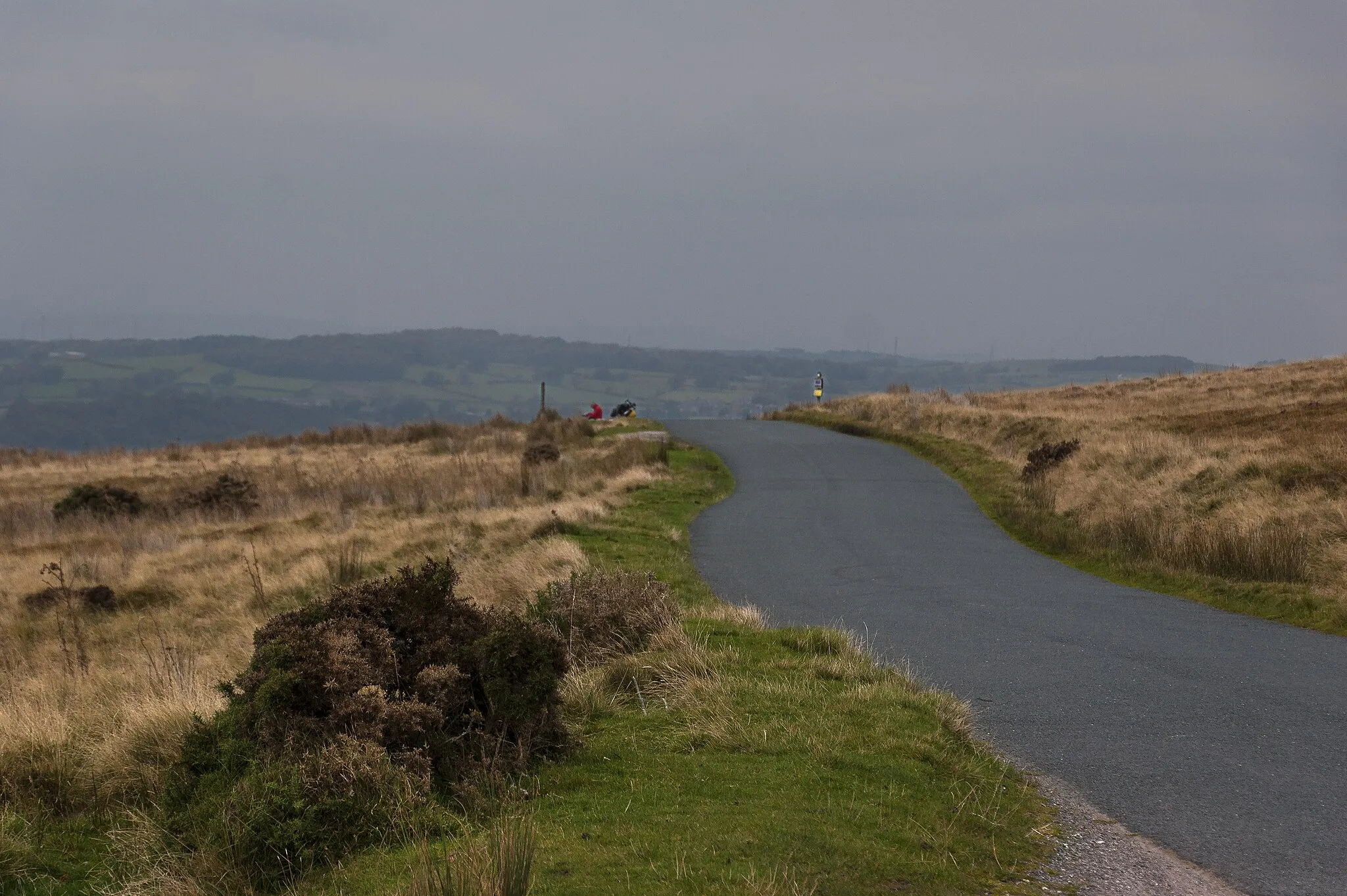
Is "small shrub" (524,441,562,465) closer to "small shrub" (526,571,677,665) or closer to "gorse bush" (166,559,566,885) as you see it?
"small shrub" (526,571,677,665)

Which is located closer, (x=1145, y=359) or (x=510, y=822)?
(x=510, y=822)

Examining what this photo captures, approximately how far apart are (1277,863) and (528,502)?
59.0 ft

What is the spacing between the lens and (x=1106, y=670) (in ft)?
31.2

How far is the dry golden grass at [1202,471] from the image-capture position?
13.7m

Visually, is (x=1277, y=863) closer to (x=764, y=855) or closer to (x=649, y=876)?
(x=764, y=855)

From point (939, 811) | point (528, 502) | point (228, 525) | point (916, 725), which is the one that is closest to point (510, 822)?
point (939, 811)

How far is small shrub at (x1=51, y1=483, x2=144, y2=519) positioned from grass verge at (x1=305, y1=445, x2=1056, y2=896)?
20.1 metres

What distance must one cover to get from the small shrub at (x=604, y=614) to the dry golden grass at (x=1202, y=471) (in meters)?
7.16

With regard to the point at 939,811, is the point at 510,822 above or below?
above

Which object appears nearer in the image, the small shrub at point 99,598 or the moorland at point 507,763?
the moorland at point 507,763

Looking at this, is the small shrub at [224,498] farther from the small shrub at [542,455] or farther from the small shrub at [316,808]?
the small shrub at [316,808]

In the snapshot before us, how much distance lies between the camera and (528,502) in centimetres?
2241

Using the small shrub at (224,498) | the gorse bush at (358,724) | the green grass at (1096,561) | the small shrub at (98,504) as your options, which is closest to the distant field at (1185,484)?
the green grass at (1096,561)

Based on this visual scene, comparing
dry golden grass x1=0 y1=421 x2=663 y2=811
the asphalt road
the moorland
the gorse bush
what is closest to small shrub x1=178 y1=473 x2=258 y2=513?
dry golden grass x1=0 y1=421 x2=663 y2=811
